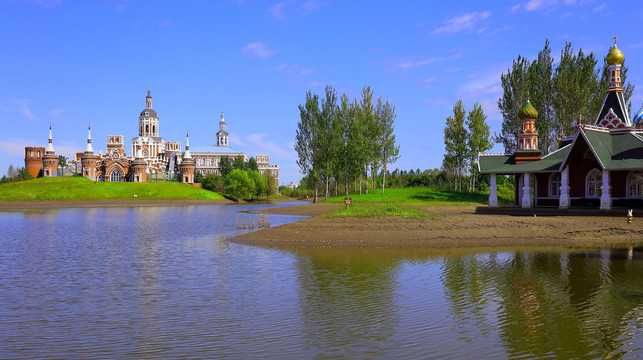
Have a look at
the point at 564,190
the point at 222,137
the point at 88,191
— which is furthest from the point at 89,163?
the point at 564,190

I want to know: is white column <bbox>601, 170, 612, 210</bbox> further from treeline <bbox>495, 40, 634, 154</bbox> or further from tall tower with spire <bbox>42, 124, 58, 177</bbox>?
tall tower with spire <bbox>42, 124, 58, 177</bbox>

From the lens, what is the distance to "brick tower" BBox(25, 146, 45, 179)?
127 meters

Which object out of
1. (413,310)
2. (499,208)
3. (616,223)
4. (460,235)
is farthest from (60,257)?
(499,208)

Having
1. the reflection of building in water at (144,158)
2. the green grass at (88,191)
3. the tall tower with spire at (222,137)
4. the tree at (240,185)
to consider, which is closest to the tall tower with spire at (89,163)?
the reflection of building in water at (144,158)

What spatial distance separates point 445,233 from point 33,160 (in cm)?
13010

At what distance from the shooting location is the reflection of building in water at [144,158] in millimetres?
123938

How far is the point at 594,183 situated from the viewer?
40.1 metres

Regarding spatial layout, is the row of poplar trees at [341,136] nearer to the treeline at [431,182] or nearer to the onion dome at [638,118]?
the treeline at [431,182]

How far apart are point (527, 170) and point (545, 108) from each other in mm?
18668

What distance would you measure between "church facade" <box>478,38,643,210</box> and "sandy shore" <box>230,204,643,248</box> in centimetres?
897

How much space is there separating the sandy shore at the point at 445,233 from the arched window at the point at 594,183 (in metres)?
10.5

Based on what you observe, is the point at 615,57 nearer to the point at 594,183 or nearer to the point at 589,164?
the point at 589,164

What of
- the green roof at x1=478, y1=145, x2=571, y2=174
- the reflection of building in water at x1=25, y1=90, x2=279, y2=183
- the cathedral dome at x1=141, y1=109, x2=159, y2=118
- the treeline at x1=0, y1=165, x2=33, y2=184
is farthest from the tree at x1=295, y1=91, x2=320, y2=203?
the cathedral dome at x1=141, y1=109, x2=159, y2=118

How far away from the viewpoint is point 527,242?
1035 inches
